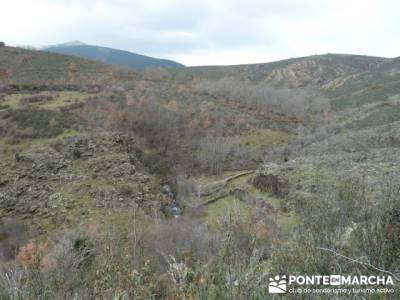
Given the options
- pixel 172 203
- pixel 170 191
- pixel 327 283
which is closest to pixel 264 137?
pixel 170 191

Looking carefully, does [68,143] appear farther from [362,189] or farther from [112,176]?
[362,189]

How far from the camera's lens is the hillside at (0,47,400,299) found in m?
3.57

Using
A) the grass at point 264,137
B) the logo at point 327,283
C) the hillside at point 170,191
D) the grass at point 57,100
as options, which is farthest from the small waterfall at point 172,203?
the logo at point 327,283

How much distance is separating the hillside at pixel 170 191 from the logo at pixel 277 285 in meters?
0.08

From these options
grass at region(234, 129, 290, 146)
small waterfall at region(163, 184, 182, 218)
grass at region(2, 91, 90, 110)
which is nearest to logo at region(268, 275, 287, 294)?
small waterfall at region(163, 184, 182, 218)

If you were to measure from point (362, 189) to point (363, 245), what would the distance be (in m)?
1.93

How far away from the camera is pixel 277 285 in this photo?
9.98ft

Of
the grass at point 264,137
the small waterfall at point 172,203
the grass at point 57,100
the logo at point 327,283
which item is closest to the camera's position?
the logo at point 327,283

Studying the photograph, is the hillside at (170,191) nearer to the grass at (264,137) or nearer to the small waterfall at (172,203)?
the small waterfall at (172,203)

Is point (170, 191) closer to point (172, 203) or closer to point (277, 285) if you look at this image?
point (172, 203)

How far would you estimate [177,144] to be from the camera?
31953mm

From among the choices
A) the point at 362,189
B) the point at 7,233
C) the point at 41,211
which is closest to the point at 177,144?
the point at 41,211

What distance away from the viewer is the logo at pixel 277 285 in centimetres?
295

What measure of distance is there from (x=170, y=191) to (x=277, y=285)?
813 inches
